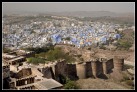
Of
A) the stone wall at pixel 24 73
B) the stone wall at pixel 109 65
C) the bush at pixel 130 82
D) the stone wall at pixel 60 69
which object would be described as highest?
the stone wall at pixel 24 73

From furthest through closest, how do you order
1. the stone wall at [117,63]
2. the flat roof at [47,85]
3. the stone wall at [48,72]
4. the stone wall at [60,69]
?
the stone wall at [117,63], the stone wall at [60,69], the stone wall at [48,72], the flat roof at [47,85]

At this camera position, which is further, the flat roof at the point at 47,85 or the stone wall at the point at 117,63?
the stone wall at the point at 117,63

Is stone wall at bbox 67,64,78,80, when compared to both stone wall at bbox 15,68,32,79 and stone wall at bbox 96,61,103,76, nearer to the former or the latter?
stone wall at bbox 96,61,103,76

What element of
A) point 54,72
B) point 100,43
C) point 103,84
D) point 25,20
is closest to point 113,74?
point 103,84

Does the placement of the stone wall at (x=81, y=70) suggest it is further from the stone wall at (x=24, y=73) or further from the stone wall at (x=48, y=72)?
the stone wall at (x=24, y=73)

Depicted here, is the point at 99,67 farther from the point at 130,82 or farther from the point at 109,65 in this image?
the point at 130,82

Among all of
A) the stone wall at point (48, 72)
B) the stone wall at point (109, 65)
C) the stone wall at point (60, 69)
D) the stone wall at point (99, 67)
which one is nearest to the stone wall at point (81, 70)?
the stone wall at point (60, 69)

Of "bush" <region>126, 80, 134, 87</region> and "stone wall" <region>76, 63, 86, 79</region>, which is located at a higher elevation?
"stone wall" <region>76, 63, 86, 79</region>

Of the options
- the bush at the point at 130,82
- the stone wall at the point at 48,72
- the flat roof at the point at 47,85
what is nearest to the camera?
the flat roof at the point at 47,85

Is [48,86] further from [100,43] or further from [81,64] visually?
[100,43]

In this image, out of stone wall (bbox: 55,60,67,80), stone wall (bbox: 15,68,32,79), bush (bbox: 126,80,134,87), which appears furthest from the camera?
bush (bbox: 126,80,134,87)

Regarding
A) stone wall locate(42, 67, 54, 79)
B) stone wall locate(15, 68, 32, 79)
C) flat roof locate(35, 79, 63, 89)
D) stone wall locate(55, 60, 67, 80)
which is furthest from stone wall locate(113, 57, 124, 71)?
flat roof locate(35, 79, 63, 89)
